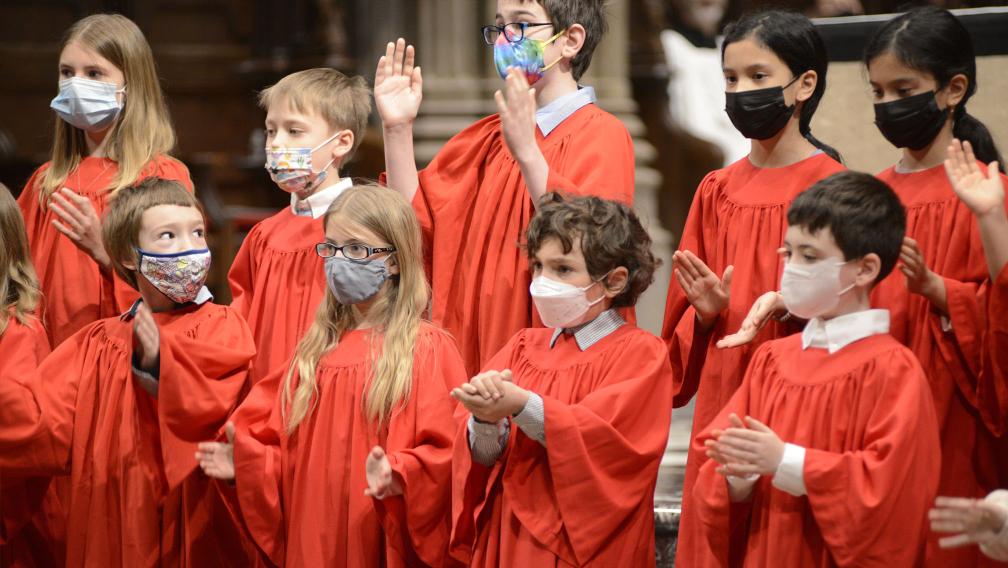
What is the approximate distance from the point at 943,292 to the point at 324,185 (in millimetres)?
2016

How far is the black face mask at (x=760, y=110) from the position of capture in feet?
12.7

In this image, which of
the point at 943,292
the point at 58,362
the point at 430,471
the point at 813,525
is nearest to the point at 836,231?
the point at 943,292

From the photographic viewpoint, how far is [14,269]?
4332mm

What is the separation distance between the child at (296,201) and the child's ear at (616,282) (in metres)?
1.11

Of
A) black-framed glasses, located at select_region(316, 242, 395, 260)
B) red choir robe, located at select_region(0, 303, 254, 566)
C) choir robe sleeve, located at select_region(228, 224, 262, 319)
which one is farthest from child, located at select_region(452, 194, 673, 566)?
choir robe sleeve, located at select_region(228, 224, 262, 319)

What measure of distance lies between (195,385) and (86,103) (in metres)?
1.30

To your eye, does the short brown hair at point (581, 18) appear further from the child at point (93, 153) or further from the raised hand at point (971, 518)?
the raised hand at point (971, 518)

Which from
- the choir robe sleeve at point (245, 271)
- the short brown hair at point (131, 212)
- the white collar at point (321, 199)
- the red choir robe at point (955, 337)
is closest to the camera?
the red choir robe at point (955, 337)

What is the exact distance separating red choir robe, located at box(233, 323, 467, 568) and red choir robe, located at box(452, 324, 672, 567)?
0.48 feet

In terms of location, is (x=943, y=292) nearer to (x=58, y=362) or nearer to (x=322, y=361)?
(x=322, y=361)

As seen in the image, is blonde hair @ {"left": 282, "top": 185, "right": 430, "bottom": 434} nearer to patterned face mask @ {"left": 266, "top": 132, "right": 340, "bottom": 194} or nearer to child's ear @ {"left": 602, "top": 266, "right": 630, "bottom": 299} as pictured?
patterned face mask @ {"left": 266, "top": 132, "right": 340, "bottom": 194}

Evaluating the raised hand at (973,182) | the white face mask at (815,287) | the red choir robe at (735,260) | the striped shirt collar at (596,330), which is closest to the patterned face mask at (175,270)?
the striped shirt collar at (596,330)

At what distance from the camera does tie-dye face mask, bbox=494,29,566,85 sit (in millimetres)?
4312

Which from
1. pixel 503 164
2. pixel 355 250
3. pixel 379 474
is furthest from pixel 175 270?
pixel 503 164
